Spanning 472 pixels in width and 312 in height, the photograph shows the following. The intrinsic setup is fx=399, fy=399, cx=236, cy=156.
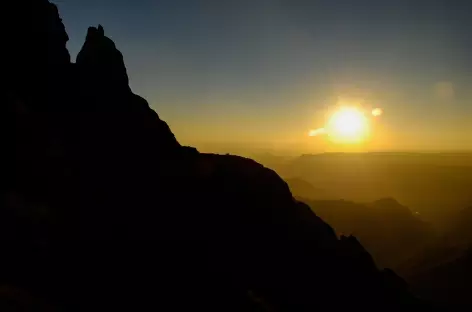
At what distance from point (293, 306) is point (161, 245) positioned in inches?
784

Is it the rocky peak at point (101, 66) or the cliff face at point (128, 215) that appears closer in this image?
the cliff face at point (128, 215)

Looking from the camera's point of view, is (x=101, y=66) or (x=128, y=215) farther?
(x=101, y=66)

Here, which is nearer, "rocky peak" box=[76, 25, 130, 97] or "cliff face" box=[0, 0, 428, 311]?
"cliff face" box=[0, 0, 428, 311]

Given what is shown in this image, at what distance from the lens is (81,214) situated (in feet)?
155

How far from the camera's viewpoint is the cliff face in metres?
40.8

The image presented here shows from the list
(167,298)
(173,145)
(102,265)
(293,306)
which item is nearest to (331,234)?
(293,306)

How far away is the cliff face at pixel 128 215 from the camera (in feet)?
134

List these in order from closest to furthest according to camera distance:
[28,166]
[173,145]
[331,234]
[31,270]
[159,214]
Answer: [31,270]
[28,166]
[159,214]
[173,145]
[331,234]

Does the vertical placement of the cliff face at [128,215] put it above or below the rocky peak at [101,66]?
below

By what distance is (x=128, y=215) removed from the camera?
52.3 meters

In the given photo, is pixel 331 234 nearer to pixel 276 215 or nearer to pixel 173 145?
pixel 276 215

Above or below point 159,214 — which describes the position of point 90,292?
below

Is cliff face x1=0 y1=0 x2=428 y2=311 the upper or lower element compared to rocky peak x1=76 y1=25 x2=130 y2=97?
lower

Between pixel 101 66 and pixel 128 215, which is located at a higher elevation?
pixel 101 66
